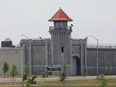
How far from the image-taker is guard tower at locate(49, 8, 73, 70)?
128250 millimetres

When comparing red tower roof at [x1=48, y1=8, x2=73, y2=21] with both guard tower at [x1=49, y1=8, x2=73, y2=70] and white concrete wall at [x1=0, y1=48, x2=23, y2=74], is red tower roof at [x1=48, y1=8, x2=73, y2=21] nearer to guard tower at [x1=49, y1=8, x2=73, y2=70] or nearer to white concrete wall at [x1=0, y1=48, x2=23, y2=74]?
guard tower at [x1=49, y1=8, x2=73, y2=70]

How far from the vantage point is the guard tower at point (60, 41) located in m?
128

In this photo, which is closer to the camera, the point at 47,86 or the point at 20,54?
the point at 47,86

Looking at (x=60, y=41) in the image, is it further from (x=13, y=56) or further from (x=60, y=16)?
(x=13, y=56)

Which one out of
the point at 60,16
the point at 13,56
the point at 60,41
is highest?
the point at 60,16

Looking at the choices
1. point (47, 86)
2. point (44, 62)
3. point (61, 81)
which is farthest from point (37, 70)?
point (47, 86)

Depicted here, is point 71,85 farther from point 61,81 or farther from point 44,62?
point 44,62

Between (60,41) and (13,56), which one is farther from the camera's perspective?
(13,56)

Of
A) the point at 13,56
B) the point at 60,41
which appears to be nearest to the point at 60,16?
the point at 60,41

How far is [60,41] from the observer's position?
128 m

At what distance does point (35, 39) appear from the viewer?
5226 inches

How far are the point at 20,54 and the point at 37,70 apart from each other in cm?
469

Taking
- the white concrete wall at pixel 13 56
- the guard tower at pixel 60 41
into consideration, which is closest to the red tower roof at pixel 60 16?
the guard tower at pixel 60 41

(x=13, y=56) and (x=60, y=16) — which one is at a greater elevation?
(x=60, y=16)
